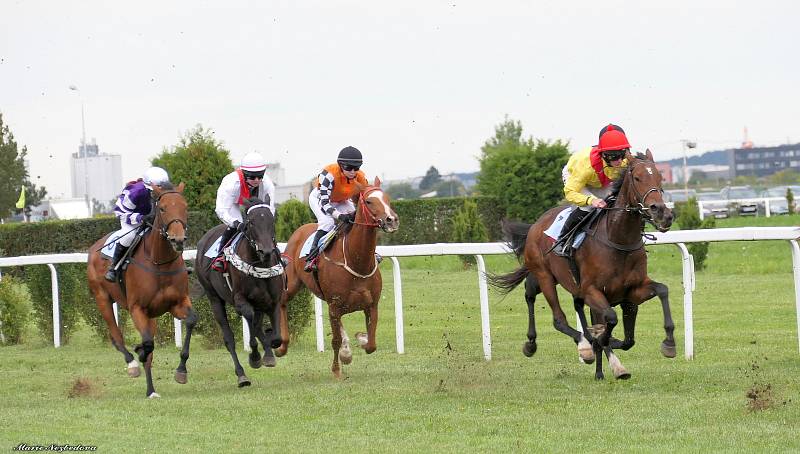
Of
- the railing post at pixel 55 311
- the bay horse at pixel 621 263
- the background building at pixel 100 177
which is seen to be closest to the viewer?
the bay horse at pixel 621 263

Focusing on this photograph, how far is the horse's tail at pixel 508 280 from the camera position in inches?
398

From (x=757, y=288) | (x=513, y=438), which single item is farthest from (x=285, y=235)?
(x=513, y=438)

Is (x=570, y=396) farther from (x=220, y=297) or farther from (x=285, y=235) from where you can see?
(x=285, y=235)

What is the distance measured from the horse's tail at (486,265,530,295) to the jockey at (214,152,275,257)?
79.9 inches

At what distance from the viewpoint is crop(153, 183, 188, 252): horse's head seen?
8.85m

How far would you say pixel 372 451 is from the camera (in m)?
6.17

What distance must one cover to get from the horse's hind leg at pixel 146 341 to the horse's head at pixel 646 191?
12.7ft

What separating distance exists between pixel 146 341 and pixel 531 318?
3.13 m

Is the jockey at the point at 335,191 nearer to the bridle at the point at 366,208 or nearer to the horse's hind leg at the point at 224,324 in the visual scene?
the bridle at the point at 366,208

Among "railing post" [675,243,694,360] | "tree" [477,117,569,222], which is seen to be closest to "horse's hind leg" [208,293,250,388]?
"railing post" [675,243,694,360]

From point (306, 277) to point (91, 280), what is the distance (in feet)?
6.35

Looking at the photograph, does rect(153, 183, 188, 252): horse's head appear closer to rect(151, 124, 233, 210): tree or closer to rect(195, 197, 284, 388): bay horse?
rect(195, 197, 284, 388): bay horse

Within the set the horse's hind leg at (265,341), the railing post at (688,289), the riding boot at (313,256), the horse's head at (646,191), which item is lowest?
the horse's hind leg at (265,341)

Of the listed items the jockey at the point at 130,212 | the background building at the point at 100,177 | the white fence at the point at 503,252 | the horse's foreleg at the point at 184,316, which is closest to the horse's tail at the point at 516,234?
Answer: the white fence at the point at 503,252
